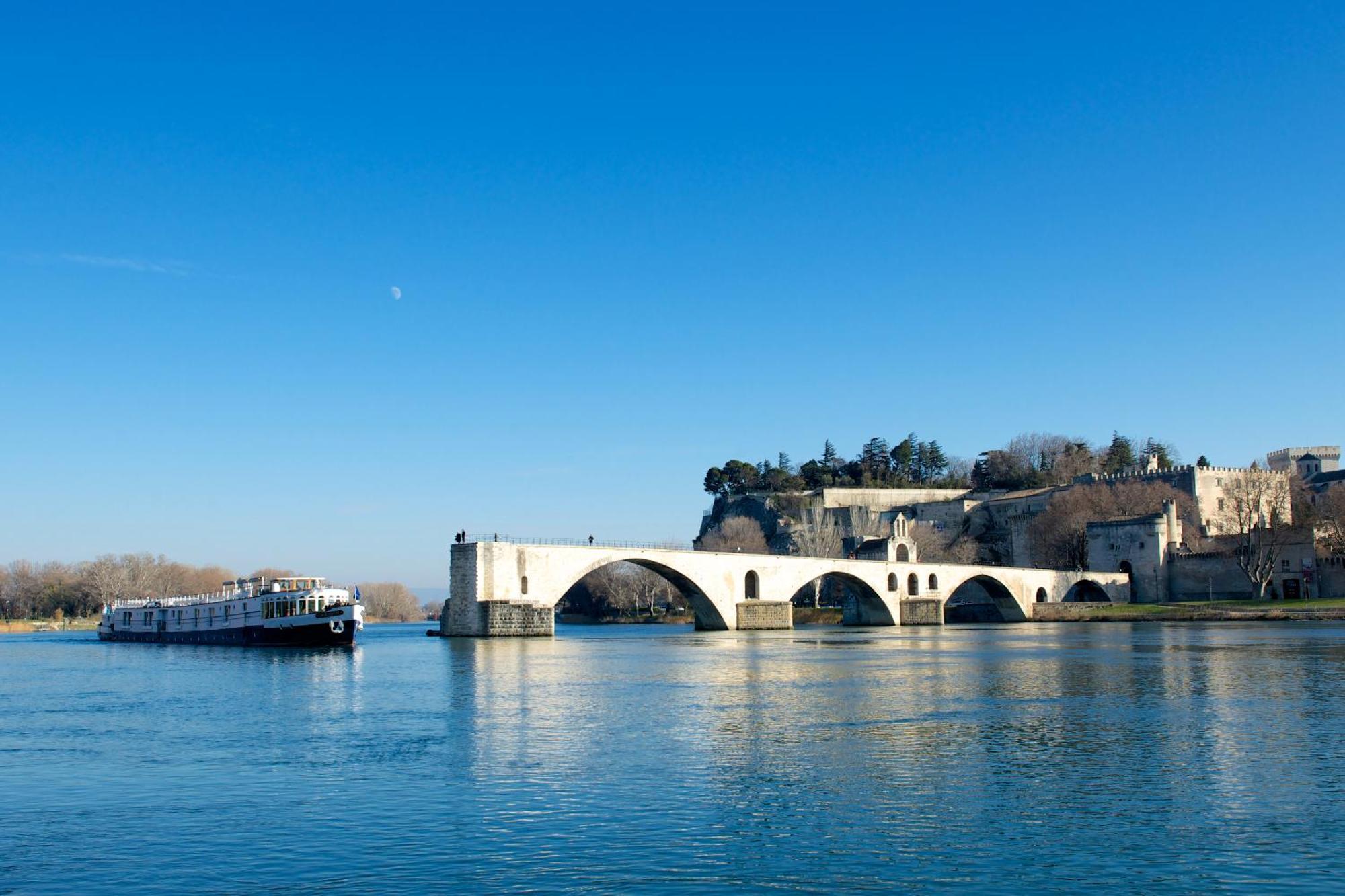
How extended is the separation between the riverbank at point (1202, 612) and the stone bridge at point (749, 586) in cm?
301

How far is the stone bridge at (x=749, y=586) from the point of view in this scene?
182 feet

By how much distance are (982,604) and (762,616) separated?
92.6 feet

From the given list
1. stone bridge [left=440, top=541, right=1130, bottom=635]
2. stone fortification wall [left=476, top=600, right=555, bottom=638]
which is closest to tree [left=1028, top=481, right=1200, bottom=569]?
stone bridge [left=440, top=541, right=1130, bottom=635]

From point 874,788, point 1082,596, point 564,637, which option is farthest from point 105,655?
point 1082,596

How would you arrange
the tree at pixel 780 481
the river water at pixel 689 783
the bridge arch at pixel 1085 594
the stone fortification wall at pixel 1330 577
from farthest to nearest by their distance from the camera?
1. the tree at pixel 780 481
2. the bridge arch at pixel 1085 594
3. the stone fortification wall at pixel 1330 577
4. the river water at pixel 689 783

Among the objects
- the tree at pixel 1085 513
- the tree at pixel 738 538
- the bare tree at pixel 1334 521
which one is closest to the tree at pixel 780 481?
the tree at pixel 738 538

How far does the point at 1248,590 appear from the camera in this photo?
8194 centimetres

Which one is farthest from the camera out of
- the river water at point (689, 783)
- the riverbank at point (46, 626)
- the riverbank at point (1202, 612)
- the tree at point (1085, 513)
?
the riverbank at point (46, 626)

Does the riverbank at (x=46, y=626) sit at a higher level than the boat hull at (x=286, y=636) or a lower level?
lower

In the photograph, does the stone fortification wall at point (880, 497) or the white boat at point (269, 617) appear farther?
the stone fortification wall at point (880, 497)

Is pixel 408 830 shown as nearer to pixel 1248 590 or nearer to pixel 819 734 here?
pixel 819 734

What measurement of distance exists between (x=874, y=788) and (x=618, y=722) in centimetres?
841

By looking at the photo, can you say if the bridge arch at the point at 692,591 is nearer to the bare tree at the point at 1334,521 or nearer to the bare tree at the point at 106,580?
the bare tree at the point at 1334,521

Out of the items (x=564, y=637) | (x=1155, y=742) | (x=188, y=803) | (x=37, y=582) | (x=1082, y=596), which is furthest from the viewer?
(x=37, y=582)
